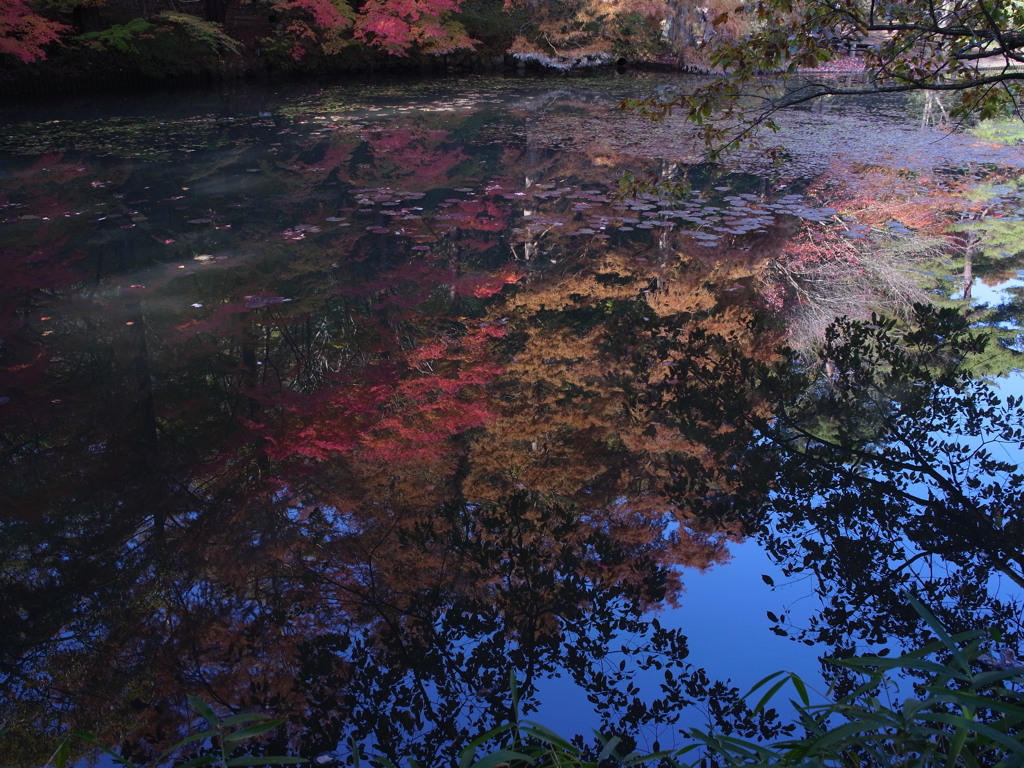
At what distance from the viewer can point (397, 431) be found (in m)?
3.88

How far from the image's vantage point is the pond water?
2436mm

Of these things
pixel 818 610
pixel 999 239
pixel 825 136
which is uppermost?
pixel 825 136

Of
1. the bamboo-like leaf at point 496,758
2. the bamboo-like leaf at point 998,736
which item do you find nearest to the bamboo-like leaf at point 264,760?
the bamboo-like leaf at point 496,758

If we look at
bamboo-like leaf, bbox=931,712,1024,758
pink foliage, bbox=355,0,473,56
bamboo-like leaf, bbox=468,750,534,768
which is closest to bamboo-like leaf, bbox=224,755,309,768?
bamboo-like leaf, bbox=468,750,534,768

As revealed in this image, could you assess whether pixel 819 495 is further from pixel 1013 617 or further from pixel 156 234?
pixel 156 234

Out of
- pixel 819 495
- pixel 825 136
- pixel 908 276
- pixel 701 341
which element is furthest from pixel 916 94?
pixel 819 495

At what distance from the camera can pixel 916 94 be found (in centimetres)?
1775

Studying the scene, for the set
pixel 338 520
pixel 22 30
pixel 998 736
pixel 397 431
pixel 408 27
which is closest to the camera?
pixel 998 736

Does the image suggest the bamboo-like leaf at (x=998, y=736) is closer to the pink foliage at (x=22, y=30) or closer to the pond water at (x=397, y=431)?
the pond water at (x=397, y=431)

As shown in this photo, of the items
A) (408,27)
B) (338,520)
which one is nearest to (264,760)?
(338,520)

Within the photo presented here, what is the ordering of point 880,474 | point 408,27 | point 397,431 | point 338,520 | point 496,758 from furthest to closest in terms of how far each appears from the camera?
point 408,27, point 397,431, point 880,474, point 338,520, point 496,758

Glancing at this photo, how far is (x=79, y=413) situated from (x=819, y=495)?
3.49 m

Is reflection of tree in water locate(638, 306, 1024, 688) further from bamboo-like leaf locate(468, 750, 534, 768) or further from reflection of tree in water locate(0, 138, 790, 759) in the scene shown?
bamboo-like leaf locate(468, 750, 534, 768)

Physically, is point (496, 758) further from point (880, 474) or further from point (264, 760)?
point (880, 474)
